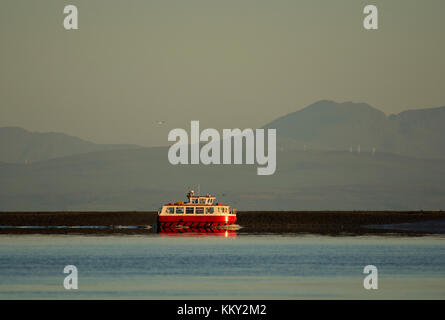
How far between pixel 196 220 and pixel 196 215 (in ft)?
3.36

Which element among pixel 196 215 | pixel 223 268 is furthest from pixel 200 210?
pixel 223 268

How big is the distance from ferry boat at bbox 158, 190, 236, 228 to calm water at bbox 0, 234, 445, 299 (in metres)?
39.6

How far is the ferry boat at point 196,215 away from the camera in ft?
563

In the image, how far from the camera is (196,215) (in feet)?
568

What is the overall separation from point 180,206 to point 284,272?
8931 cm

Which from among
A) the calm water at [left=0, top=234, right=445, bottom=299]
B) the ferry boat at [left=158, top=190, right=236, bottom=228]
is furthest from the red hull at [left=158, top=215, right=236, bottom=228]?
the calm water at [left=0, top=234, right=445, bottom=299]

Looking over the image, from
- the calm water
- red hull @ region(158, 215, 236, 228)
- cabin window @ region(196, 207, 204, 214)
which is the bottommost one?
the calm water

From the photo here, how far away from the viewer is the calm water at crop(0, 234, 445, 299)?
222 ft

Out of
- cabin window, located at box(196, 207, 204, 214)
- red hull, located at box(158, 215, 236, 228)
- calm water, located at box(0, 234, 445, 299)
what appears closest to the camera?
calm water, located at box(0, 234, 445, 299)

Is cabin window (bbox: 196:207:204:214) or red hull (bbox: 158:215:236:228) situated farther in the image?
cabin window (bbox: 196:207:204:214)

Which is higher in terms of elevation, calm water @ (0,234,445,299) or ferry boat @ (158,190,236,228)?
ferry boat @ (158,190,236,228)

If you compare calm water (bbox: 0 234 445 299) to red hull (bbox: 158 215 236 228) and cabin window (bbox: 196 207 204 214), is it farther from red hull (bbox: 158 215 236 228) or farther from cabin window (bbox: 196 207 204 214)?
cabin window (bbox: 196 207 204 214)
